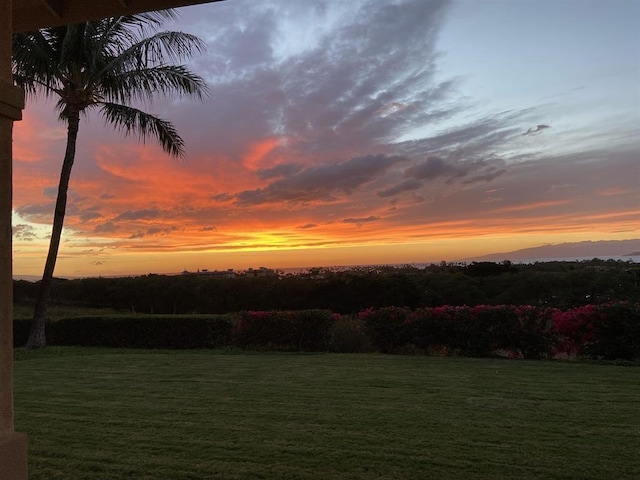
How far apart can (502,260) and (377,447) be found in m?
13.1

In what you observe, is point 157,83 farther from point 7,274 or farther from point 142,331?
point 7,274

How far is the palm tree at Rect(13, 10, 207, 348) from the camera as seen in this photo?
11.6 meters

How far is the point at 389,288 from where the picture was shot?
47.9 ft

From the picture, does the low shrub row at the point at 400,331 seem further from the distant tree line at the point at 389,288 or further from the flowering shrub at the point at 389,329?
the distant tree line at the point at 389,288

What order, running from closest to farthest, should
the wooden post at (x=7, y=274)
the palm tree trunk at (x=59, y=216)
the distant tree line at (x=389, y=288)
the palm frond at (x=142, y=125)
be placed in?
1. the wooden post at (x=7, y=274)
2. the palm tree trunk at (x=59, y=216)
3. the distant tree line at (x=389, y=288)
4. the palm frond at (x=142, y=125)

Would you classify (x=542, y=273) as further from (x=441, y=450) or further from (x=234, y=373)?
(x=441, y=450)

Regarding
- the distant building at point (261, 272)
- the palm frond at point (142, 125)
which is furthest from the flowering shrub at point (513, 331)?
the palm frond at point (142, 125)

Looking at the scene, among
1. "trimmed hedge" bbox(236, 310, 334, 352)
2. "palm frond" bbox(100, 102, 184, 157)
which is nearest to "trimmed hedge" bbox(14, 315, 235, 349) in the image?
"trimmed hedge" bbox(236, 310, 334, 352)

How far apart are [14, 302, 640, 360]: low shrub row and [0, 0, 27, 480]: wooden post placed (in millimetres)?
8858

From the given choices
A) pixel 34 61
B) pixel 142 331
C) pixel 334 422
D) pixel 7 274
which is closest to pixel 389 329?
pixel 334 422

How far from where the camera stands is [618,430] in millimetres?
4703

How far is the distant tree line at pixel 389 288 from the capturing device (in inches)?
510

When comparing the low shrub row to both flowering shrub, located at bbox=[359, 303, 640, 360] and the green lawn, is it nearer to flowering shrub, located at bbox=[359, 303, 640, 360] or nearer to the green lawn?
flowering shrub, located at bbox=[359, 303, 640, 360]

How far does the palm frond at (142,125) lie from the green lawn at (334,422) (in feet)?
22.8
